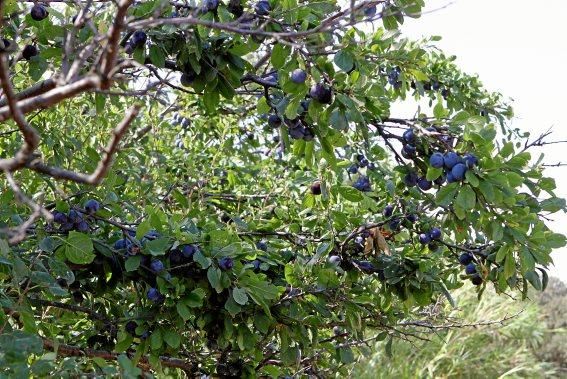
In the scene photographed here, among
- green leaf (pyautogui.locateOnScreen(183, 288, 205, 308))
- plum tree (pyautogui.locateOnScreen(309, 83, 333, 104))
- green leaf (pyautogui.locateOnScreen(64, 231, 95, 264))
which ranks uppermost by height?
plum tree (pyautogui.locateOnScreen(309, 83, 333, 104))

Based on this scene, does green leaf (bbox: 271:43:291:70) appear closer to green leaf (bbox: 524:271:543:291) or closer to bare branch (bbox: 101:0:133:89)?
green leaf (bbox: 524:271:543:291)

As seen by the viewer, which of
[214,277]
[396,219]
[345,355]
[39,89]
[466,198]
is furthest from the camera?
[345,355]

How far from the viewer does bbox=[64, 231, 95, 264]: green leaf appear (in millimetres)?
2387

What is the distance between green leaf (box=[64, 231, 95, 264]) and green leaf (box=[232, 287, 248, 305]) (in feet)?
1.42

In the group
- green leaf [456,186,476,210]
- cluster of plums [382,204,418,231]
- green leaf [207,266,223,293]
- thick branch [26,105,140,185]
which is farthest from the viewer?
cluster of plums [382,204,418,231]

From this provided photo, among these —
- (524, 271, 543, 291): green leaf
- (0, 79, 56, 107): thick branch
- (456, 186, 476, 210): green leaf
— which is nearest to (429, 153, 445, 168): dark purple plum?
(456, 186, 476, 210): green leaf

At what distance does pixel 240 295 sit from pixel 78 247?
49 cm

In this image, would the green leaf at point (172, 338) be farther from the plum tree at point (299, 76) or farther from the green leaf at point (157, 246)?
the plum tree at point (299, 76)

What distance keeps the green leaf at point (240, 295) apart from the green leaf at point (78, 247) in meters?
0.43

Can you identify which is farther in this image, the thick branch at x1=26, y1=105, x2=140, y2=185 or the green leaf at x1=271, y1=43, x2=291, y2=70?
the green leaf at x1=271, y1=43, x2=291, y2=70

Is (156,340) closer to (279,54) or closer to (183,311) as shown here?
(183,311)

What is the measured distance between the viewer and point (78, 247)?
94.4 inches

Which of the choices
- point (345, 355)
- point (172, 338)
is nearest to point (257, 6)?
point (172, 338)

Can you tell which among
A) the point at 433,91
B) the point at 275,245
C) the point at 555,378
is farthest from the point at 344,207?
the point at 555,378
